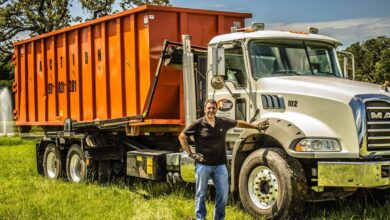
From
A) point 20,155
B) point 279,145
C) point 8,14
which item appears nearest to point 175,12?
point 279,145

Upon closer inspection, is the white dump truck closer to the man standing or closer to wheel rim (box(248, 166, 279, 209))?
wheel rim (box(248, 166, 279, 209))

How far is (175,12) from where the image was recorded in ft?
36.4

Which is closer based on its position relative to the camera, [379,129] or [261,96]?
[379,129]

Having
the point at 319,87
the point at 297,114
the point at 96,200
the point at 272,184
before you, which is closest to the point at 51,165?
the point at 96,200

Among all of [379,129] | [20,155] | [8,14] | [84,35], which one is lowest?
[20,155]

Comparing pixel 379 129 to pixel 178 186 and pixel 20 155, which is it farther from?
pixel 20 155

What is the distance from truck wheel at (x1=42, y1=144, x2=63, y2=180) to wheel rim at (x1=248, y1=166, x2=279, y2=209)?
21.2 ft

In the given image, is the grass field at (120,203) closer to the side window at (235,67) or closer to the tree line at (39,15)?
the side window at (235,67)

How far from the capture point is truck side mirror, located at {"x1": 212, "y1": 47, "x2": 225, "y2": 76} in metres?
8.92

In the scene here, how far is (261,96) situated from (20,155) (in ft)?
43.3

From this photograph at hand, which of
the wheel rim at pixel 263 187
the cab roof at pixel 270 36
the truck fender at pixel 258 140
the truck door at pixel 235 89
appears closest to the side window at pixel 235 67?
the truck door at pixel 235 89

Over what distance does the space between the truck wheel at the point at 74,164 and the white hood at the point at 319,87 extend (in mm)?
5513

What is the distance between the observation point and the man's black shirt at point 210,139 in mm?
7883

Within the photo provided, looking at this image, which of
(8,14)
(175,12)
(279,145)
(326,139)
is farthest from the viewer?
(8,14)
